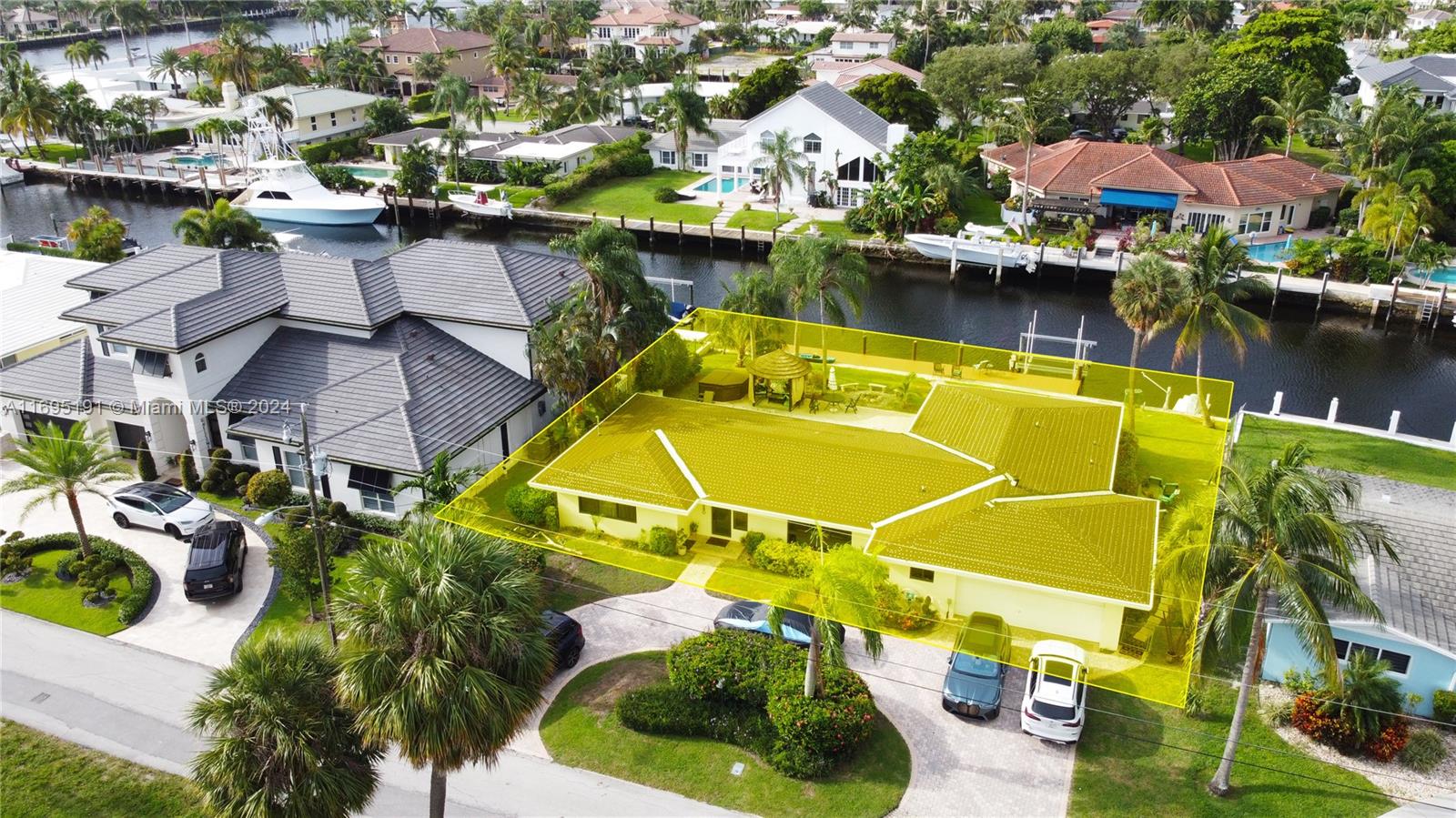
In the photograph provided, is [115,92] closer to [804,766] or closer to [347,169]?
[347,169]

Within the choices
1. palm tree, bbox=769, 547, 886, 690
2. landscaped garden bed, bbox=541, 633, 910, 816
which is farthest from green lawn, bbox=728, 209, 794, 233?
palm tree, bbox=769, 547, 886, 690

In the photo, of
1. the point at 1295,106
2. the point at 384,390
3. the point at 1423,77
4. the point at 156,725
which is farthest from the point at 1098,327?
the point at 1423,77

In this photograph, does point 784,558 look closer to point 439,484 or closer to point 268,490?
point 439,484

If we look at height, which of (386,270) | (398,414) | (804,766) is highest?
(386,270)

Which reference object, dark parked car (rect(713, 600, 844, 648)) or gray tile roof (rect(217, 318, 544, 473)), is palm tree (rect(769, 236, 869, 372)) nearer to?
gray tile roof (rect(217, 318, 544, 473))

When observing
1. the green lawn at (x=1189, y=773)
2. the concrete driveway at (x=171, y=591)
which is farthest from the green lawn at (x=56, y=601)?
the green lawn at (x=1189, y=773)

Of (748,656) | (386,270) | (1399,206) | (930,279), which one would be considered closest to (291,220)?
(386,270)
